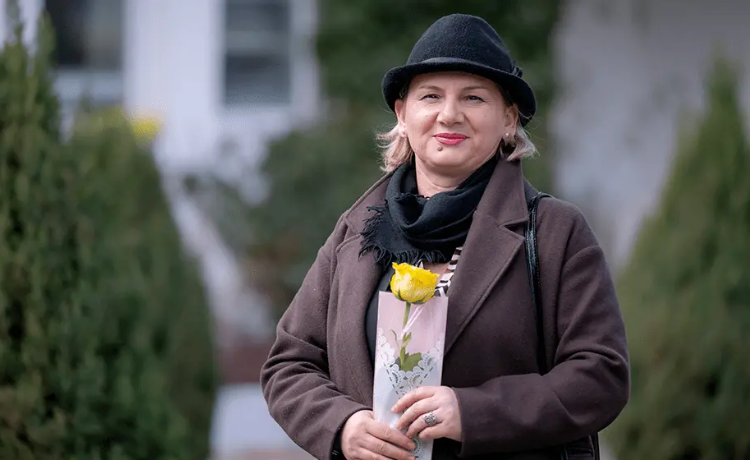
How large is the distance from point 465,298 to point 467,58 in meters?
0.53

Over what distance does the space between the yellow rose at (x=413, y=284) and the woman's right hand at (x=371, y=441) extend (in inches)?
11.2

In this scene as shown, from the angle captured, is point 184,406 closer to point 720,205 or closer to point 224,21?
point 720,205

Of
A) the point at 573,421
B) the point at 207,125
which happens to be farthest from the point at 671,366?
the point at 207,125

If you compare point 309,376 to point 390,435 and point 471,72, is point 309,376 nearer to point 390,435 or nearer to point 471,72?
point 390,435

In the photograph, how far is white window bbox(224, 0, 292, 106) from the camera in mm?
11648

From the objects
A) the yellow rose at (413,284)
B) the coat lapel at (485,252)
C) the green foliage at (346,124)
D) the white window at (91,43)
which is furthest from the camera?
the white window at (91,43)

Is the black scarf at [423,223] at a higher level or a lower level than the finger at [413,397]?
higher

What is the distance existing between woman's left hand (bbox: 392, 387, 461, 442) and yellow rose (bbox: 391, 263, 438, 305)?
0.65 ft

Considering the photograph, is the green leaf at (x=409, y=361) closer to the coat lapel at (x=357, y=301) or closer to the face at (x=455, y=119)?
the coat lapel at (x=357, y=301)

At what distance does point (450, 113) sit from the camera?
2797 millimetres

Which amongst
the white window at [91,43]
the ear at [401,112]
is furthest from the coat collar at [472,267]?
the white window at [91,43]

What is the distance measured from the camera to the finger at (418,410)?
8.61 ft

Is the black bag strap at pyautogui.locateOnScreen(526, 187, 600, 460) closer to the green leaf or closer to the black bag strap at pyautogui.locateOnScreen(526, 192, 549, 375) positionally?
the black bag strap at pyautogui.locateOnScreen(526, 192, 549, 375)

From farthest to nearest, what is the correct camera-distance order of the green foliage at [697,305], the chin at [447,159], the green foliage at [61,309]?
the green foliage at [697,305], the green foliage at [61,309], the chin at [447,159]
